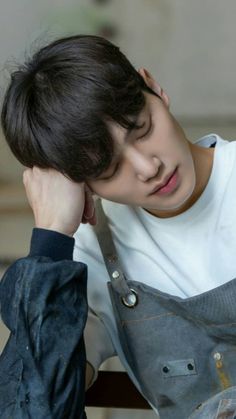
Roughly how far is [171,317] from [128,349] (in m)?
0.07

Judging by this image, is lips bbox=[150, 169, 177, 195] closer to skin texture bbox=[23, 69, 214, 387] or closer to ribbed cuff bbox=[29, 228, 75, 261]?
skin texture bbox=[23, 69, 214, 387]

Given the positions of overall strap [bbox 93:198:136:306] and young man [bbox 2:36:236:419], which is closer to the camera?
young man [bbox 2:36:236:419]

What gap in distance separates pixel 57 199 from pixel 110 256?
12 centimetres

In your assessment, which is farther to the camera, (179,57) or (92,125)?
(179,57)

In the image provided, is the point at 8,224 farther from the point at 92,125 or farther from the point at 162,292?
the point at 92,125

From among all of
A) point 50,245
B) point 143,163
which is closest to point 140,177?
point 143,163

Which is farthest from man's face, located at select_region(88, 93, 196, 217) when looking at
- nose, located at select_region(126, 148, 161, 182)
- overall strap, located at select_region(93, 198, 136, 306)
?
overall strap, located at select_region(93, 198, 136, 306)

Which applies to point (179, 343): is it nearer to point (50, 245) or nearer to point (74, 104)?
point (50, 245)

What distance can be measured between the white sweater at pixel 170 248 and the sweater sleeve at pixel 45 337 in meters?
0.08

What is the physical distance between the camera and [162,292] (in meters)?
0.88

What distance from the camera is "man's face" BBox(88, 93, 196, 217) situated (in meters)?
0.77

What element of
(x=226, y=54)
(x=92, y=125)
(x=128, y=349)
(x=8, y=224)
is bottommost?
(x=8, y=224)

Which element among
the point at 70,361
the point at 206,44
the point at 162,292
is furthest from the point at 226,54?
the point at 70,361

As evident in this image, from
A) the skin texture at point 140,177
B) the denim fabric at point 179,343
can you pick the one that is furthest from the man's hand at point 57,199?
the denim fabric at point 179,343
